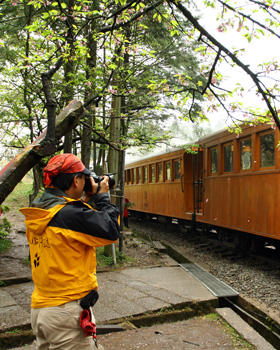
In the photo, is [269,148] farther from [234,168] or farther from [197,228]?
[197,228]

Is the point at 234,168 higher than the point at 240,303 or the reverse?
higher

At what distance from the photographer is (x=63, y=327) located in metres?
2.01

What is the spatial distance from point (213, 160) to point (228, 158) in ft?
3.45

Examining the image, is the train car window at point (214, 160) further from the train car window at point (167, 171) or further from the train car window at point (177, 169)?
the train car window at point (167, 171)

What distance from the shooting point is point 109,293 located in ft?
17.5

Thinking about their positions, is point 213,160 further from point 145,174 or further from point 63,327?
point 63,327

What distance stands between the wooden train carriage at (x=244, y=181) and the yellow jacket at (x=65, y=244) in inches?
196


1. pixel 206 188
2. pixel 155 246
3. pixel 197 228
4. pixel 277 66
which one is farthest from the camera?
pixel 197 228

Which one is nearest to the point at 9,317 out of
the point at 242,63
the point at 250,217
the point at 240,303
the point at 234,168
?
the point at 240,303

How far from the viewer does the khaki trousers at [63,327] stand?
2004 mm

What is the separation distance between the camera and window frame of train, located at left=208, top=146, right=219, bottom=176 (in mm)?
9906

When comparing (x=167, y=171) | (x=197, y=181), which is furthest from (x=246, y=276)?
(x=167, y=171)

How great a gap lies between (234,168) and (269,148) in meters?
1.41

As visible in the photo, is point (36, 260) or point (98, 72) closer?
point (36, 260)
